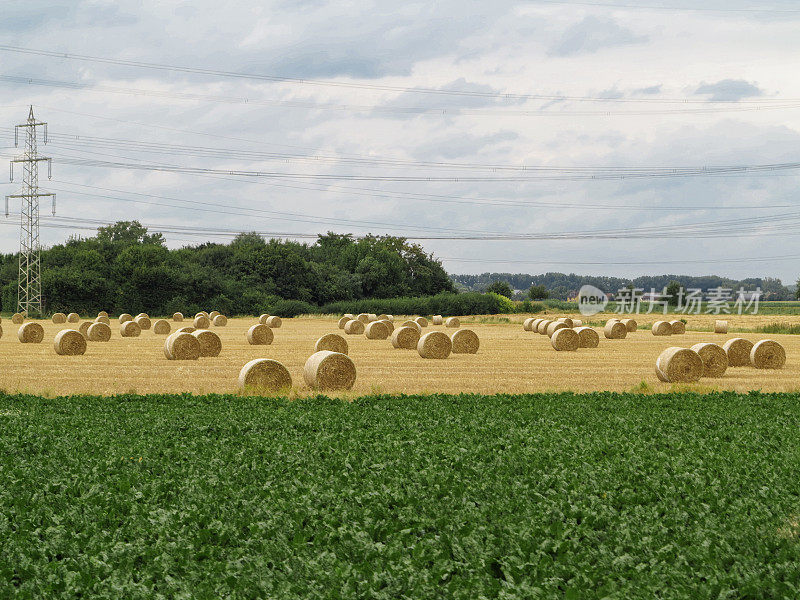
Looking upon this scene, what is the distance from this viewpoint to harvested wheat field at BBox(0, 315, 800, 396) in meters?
23.0

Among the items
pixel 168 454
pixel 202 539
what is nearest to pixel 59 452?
pixel 168 454

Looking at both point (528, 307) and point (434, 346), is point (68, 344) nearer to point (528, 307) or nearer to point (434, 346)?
point (434, 346)

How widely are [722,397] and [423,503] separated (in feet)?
43.7

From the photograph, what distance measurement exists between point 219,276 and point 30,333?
45.4 meters

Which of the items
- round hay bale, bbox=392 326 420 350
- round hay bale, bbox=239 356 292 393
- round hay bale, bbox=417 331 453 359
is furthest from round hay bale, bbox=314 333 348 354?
round hay bale, bbox=239 356 292 393

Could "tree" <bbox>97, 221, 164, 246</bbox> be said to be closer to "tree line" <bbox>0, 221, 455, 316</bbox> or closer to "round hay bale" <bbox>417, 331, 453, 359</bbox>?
"tree line" <bbox>0, 221, 455, 316</bbox>

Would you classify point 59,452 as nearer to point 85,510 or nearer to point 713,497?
point 85,510

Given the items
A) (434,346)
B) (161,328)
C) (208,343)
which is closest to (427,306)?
(161,328)

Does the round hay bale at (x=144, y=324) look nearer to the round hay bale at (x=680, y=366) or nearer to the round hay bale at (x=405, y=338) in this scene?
the round hay bale at (x=405, y=338)

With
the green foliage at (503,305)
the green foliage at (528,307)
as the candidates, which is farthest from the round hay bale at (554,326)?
the green foliage at (528,307)

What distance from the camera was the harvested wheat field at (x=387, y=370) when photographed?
2300 cm

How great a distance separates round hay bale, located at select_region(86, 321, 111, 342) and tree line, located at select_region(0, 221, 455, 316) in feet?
123

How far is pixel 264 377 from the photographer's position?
21.3 metres

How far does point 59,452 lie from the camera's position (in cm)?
1236
